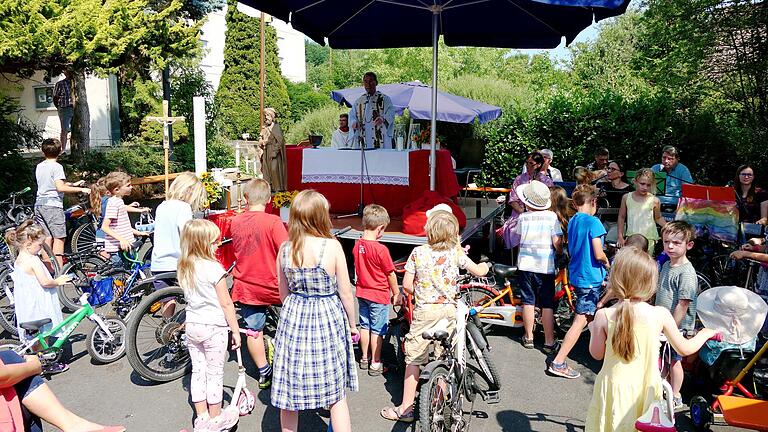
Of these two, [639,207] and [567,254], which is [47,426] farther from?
[639,207]

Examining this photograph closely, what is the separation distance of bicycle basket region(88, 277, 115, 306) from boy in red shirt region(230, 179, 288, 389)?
1.86 meters

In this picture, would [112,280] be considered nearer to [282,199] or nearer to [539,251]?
[282,199]

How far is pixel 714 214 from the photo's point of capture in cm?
665

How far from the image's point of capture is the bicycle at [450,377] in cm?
354

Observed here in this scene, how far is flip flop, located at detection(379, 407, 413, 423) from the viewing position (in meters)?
4.14

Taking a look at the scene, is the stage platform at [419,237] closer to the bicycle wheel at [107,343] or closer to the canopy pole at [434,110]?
the canopy pole at [434,110]

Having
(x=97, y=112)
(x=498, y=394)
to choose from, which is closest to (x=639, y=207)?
(x=498, y=394)

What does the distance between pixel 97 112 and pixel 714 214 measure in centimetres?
1738

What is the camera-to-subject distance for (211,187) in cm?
905

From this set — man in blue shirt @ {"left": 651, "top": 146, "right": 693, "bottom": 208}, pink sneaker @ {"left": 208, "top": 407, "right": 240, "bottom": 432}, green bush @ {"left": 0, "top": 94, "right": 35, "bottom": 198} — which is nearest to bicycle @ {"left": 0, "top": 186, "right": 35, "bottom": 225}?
green bush @ {"left": 0, "top": 94, "right": 35, "bottom": 198}

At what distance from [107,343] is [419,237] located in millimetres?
3720

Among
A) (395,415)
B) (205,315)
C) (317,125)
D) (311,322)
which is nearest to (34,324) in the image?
(205,315)

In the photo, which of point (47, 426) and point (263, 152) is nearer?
point (47, 426)

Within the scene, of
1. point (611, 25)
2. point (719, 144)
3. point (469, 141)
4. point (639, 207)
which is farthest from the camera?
point (611, 25)
